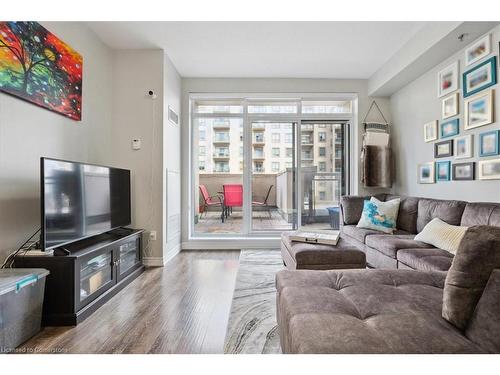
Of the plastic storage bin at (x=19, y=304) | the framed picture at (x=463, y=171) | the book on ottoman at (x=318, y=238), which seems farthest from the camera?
the framed picture at (x=463, y=171)

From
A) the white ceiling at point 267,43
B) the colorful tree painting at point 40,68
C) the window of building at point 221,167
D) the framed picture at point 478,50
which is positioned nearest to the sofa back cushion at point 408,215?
the framed picture at point 478,50

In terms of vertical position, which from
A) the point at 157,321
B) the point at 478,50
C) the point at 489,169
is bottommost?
the point at 157,321

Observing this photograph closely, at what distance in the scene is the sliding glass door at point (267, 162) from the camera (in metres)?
4.61

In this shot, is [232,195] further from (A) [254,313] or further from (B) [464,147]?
(B) [464,147]

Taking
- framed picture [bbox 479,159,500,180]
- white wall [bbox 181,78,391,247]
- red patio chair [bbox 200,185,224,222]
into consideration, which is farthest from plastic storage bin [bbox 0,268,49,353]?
framed picture [bbox 479,159,500,180]

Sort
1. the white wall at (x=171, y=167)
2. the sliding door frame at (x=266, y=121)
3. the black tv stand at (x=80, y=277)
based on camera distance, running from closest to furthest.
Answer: the black tv stand at (x=80, y=277), the white wall at (x=171, y=167), the sliding door frame at (x=266, y=121)

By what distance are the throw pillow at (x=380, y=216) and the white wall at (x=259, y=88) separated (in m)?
1.01

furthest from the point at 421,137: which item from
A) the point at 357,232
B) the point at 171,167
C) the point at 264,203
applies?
the point at 171,167

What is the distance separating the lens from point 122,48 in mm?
3529

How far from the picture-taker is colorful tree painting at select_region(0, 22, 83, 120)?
1997 millimetres

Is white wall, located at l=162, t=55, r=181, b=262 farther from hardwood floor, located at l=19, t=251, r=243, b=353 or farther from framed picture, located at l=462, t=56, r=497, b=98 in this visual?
framed picture, located at l=462, t=56, r=497, b=98

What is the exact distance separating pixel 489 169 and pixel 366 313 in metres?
2.30

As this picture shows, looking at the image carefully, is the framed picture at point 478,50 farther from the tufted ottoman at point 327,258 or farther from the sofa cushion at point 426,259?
the tufted ottoman at point 327,258

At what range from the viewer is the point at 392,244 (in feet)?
8.55
